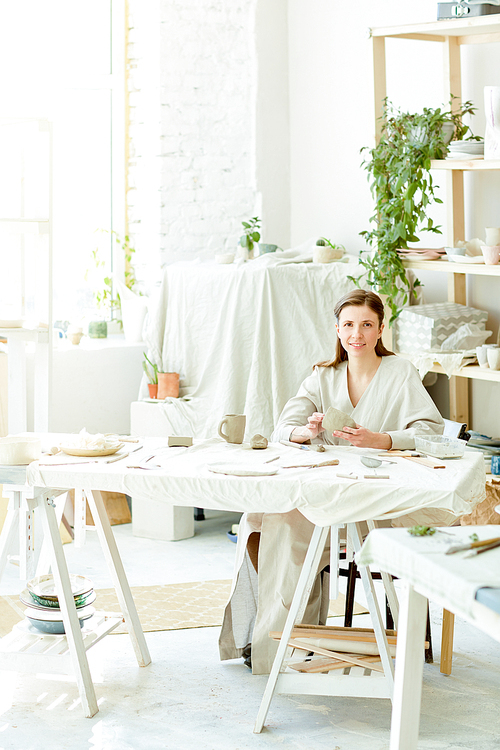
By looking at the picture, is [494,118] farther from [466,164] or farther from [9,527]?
[9,527]

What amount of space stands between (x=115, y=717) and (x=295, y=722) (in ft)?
1.73

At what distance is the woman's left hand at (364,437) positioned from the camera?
2.82 metres

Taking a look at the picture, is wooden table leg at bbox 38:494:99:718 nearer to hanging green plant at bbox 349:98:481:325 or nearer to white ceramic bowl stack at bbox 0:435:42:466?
white ceramic bowl stack at bbox 0:435:42:466

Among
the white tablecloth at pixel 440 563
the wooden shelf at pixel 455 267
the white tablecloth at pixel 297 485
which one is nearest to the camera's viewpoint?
the white tablecloth at pixel 440 563

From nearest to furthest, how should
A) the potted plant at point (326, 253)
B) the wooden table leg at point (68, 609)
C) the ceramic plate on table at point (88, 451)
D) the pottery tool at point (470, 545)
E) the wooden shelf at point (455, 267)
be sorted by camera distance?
the pottery tool at point (470, 545) → the wooden table leg at point (68, 609) → the ceramic plate on table at point (88, 451) → the wooden shelf at point (455, 267) → the potted plant at point (326, 253)

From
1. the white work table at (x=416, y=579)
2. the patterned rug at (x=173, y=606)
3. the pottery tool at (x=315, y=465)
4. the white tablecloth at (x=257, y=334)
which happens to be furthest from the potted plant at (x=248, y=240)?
the white work table at (x=416, y=579)

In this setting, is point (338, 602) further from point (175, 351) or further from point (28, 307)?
point (28, 307)

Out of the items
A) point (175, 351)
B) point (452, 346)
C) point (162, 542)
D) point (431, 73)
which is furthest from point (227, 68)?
point (162, 542)

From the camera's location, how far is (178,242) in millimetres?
5379

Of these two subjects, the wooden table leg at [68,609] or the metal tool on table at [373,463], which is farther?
the wooden table leg at [68,609]

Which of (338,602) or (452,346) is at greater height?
(452,346)

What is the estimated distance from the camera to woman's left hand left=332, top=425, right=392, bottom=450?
9.24 ft

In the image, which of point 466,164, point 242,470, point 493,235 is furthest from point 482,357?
point 242,470

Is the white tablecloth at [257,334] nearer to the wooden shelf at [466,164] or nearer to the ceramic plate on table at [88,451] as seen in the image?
the wooden shelf at [466,164]
